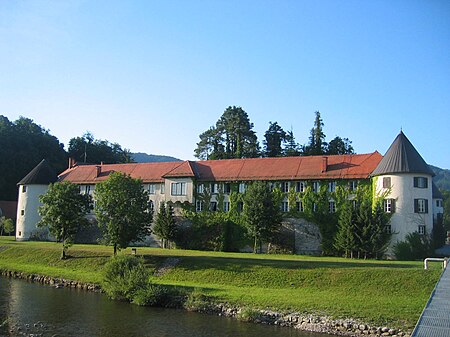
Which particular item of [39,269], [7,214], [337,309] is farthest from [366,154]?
[7,214]

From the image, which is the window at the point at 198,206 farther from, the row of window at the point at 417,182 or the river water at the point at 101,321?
the river water at the point at 101,321

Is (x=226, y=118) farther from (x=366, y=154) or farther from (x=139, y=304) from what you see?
(x=139, y=304)

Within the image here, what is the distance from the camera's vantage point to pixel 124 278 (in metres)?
29.4

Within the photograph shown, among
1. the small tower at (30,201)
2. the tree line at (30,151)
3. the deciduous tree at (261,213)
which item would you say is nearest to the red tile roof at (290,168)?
the deciduous tree at (261,213)

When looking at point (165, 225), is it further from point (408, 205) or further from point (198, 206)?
point (408, 205)

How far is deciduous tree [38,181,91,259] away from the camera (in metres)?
41.9

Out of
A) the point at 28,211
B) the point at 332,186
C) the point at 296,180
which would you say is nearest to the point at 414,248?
the point at 332,186

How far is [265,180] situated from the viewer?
49812 millimetres

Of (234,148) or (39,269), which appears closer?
(39,269)

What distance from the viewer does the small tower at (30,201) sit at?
195ft

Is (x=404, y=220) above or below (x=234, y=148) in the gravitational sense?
below

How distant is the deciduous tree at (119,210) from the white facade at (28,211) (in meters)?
24.3

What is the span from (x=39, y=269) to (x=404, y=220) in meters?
32.8

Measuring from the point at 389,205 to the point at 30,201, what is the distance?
44678 millimetres
